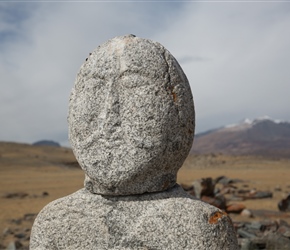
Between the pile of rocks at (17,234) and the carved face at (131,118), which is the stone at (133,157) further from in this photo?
the pile of rocks at (17,234)

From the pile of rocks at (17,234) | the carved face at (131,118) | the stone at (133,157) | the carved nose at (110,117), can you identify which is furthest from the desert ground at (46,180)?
the carved nose at (110,117)

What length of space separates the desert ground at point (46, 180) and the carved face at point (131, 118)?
8.09 m

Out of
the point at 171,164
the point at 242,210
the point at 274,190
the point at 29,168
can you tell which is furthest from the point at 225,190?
the point at 29,168

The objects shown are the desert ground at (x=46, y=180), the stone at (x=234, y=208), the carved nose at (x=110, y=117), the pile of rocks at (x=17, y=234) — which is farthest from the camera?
the desert ground at (x=46, y=180)

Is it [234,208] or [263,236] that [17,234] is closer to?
[234,208]

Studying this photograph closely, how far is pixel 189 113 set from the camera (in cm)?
426

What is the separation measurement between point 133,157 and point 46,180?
26198 mm

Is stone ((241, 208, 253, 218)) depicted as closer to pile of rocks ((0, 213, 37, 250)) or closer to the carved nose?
pile of rocks ((0, 213, 37, 250))

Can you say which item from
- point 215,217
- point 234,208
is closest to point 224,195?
point 234,208

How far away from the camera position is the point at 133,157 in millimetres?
4031

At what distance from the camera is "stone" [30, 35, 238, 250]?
396cm

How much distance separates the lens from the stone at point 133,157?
13.0 feet

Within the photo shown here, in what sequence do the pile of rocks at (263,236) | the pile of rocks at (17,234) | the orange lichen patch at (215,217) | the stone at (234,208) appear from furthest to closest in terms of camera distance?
1. the stone at (234,208)
2. the pile of rocks at (17,234)
3. the pile of rocks at (263,236)
4. the orange lichen patch at (215,217)

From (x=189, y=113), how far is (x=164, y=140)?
0.37 metres
